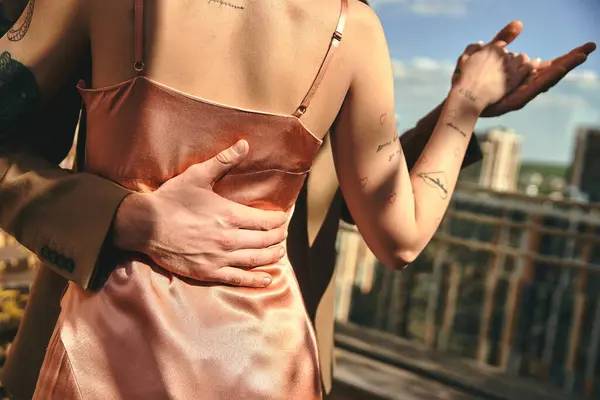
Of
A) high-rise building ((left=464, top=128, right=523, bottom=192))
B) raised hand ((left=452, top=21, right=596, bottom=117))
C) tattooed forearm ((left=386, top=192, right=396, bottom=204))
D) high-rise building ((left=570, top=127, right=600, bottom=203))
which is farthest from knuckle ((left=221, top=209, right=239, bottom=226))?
high-rise building ((left=570, top=127, right=600, bottom=203))

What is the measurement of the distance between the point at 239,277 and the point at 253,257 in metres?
0.05

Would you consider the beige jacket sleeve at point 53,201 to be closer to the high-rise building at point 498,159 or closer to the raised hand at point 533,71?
the raised hand at point 533,71

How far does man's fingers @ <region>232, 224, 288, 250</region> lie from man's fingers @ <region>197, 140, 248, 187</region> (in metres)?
0.13

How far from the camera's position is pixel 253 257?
1184 mm

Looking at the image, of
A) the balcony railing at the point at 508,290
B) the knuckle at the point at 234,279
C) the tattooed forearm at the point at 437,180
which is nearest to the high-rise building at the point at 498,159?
the balcony railing at the point at 508,290

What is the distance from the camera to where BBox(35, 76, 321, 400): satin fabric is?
42.8 inches

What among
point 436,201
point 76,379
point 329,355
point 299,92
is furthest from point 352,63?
point 329,355

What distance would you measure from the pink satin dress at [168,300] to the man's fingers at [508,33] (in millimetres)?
627

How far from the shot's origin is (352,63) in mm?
1208

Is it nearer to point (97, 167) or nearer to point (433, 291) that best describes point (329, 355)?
point (97, 167)

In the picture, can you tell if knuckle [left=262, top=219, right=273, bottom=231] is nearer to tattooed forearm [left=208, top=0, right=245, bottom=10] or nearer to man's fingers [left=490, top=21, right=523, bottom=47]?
tattooed forearm [left=208, top=0, right=245, bottom=10]

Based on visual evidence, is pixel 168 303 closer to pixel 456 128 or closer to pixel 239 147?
pixel 239 147

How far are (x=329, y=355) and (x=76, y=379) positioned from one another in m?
0.92

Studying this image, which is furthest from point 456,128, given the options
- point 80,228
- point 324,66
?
point 80,228
